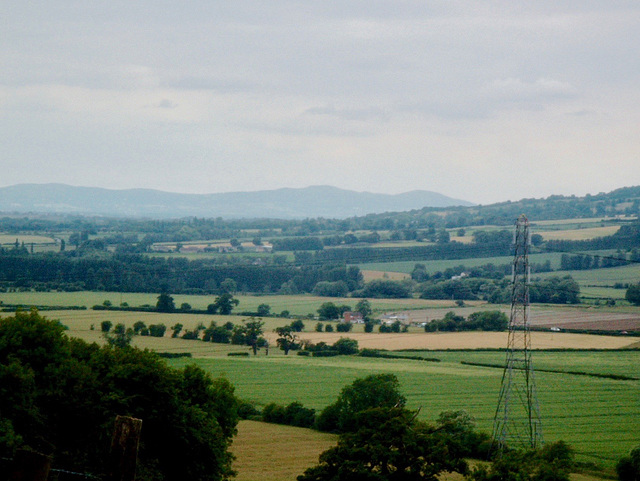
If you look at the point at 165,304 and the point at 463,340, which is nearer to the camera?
the point at 463,340

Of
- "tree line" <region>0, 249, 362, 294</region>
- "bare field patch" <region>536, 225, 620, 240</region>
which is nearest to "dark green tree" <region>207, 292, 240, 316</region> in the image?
"tree line" <region>0, 249, 362, 294</region>

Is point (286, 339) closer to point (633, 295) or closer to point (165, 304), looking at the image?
point (165, 304)

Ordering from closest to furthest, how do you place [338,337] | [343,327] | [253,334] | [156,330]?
[156,330] < [253,334] < [338,337] < [343,327]

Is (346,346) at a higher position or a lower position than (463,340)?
lower

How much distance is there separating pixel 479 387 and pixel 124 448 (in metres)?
47.6

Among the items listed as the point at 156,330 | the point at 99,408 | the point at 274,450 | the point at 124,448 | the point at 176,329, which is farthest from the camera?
the point at 176,329

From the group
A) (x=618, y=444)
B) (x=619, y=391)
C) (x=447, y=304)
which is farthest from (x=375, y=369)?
(x=447, y=304)

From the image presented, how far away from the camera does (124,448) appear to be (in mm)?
7340

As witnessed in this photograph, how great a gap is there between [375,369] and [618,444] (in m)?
23.9

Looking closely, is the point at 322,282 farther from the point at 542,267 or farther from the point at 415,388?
the point at 415,388

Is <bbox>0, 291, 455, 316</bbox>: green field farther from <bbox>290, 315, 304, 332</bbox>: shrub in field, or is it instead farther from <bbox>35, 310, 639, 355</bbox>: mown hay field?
<bbox>290, 315, 304, 332</bbox>: shrub in field

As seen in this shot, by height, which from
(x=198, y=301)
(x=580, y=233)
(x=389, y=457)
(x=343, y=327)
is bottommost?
(x=343, y=327)

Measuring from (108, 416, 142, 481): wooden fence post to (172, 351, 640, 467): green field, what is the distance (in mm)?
27098

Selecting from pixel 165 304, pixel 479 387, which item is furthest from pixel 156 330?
pixel 479 387
